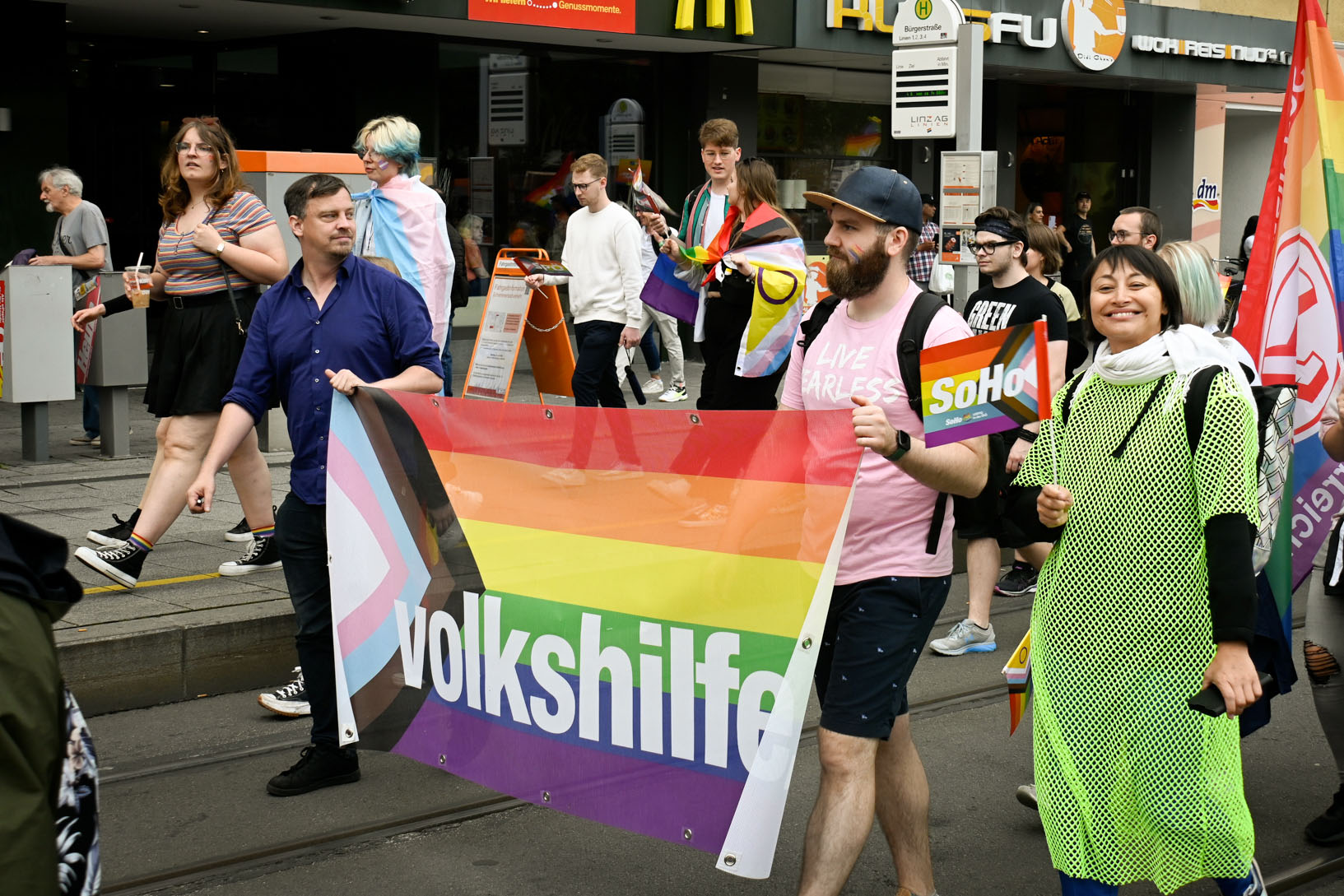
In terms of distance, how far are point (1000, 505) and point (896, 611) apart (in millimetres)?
396

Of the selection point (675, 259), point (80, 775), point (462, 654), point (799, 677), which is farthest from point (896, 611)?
point (675, 259)

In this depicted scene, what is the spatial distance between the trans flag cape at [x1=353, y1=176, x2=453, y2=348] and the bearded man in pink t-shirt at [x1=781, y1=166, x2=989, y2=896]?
4.38 meters

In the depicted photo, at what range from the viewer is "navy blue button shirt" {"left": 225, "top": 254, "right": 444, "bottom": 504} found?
4977 mm

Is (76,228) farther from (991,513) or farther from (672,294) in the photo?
(991,513)

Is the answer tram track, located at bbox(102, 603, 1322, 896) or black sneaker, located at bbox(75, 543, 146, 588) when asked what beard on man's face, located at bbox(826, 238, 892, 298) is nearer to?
tram track, located at bbox(102, 603, 1322, 896)

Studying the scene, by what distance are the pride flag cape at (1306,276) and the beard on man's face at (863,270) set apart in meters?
1.87

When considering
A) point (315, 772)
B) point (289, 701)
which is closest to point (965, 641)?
point (289, 701)

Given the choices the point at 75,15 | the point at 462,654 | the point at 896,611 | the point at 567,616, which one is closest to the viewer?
the point at 896,611

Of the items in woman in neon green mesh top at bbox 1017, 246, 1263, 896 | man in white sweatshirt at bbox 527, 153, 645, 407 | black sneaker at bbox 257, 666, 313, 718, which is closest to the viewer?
woman in neon green mesh top at bbox 1017, 246, 1263, 896

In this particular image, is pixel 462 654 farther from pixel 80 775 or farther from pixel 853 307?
pixel 80 775

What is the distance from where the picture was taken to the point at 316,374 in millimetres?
4980

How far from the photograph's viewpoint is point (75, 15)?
51.2 feet

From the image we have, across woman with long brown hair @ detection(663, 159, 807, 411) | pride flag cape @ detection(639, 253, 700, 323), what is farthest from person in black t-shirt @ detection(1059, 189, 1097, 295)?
woman with long brown hair @ detection(663, 159, 807, 411)

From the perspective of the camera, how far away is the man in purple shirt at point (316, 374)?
497 centimetres
